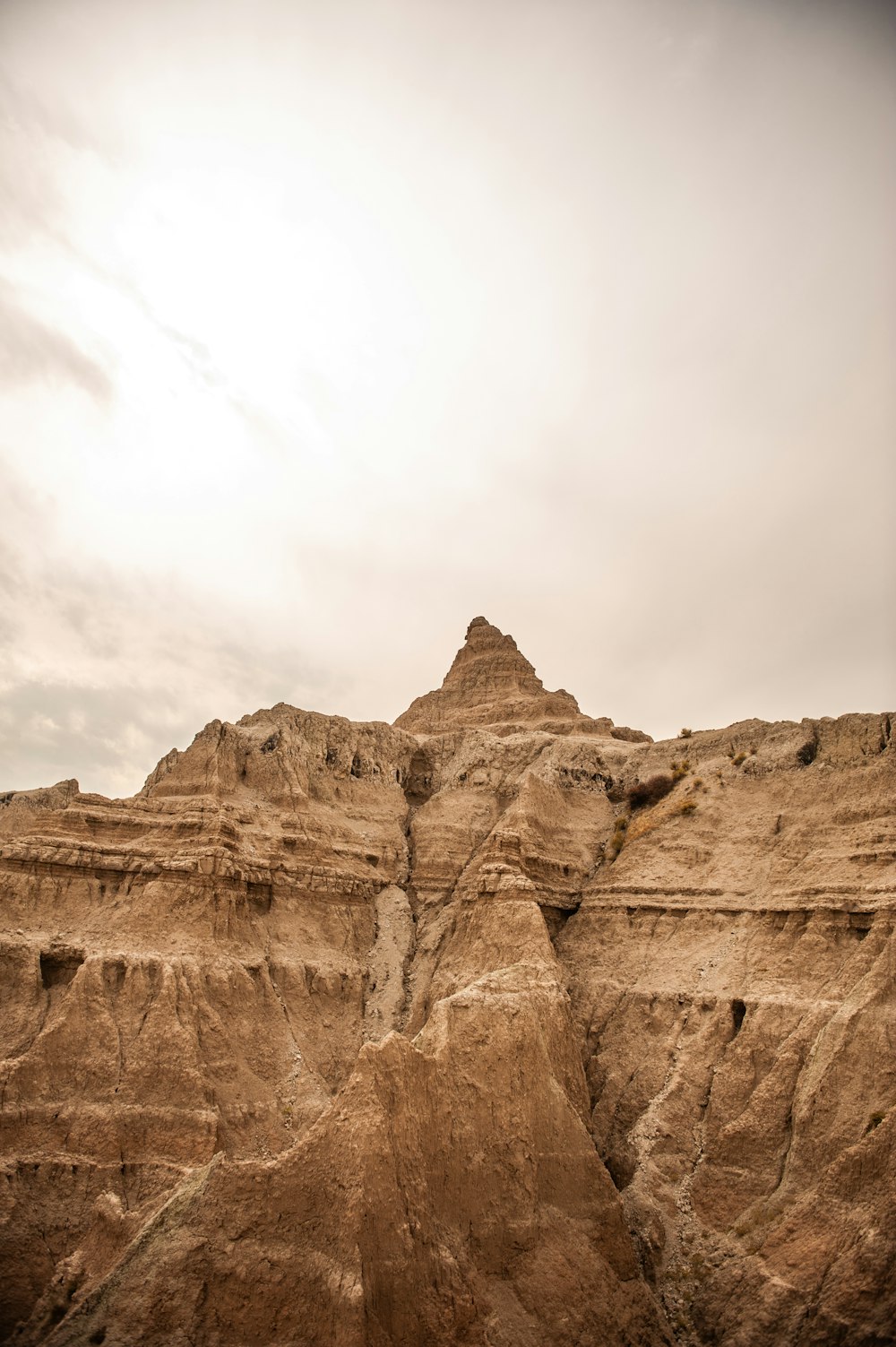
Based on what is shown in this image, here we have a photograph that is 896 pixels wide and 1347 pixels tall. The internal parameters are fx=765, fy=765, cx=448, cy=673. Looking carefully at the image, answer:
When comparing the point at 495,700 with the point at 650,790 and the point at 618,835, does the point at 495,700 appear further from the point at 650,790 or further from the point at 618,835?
the point at 618,835

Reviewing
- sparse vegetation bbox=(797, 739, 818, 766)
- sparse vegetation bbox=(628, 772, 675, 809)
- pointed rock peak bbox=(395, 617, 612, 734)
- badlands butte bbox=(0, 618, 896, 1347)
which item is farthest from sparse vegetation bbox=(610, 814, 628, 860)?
pointed rock peak bbox=(395, 617, 612, 734)

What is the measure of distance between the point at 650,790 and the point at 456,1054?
2144 cm

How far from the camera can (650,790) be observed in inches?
1700

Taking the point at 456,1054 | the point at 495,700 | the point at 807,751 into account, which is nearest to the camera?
the point at 456,1054

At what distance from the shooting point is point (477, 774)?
1892 inches

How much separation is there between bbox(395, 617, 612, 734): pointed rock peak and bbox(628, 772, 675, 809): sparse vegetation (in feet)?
40.8

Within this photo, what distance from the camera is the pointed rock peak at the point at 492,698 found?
5938cm

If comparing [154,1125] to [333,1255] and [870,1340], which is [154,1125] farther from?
[870,1340]

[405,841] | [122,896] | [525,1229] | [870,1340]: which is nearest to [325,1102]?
[525,1229]

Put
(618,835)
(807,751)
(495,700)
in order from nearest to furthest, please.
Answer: (807,751)
(618,835)
(495,700)

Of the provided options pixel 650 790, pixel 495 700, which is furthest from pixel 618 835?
pixel 495 700

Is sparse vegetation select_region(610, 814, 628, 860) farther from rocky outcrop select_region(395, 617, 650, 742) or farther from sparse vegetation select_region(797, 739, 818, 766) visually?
rocky outcrop select_region(395, 617, 650, 742)

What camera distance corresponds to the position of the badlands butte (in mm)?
20188

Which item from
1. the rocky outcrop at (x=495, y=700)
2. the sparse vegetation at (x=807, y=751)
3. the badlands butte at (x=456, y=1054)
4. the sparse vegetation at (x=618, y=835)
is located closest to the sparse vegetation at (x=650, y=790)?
the badlands butte at (x=456, y=1054)
